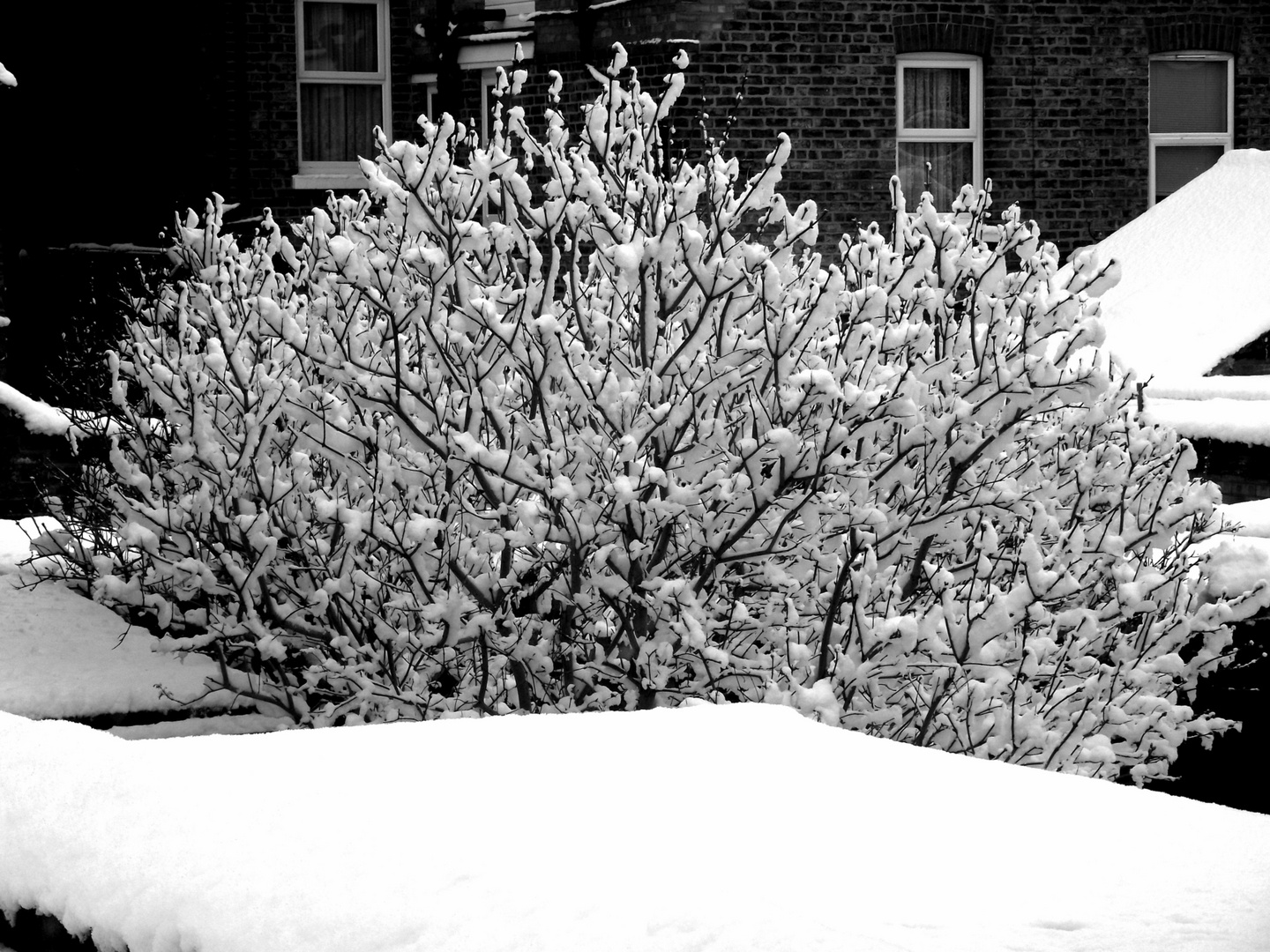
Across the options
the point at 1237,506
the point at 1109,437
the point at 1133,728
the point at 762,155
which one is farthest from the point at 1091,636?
the point at 762,155

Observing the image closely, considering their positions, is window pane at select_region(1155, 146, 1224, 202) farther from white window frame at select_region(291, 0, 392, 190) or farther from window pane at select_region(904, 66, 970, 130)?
white window frame at select_region(291, 0, 392, 190)

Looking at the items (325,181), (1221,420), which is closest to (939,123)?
(325,181)

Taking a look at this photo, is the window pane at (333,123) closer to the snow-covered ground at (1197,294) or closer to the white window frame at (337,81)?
the white window frame at (337,81)

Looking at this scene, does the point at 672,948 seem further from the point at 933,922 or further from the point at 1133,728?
the point at 1133,728

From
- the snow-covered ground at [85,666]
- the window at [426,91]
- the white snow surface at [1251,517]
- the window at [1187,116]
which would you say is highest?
the window at [426,91]

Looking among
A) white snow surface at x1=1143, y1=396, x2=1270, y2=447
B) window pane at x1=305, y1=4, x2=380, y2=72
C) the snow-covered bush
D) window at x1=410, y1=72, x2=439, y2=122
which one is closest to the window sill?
window at x1=410, y1=72, x2=439, y2=122

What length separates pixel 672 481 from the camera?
465 cm

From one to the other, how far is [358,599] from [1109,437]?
106 inches

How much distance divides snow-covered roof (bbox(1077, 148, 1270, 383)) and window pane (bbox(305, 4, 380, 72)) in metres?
7.90

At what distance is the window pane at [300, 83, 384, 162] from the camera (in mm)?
15555

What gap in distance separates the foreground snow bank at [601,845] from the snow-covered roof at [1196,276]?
6.66 m

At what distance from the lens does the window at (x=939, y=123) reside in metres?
13.3

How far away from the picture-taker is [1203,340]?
9336mm

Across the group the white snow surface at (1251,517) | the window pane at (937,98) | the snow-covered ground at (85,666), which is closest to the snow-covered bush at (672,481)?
the snow-covered ground at (85,666)
